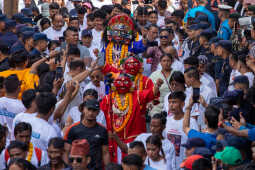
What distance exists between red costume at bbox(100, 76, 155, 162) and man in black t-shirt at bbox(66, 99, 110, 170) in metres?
0.91

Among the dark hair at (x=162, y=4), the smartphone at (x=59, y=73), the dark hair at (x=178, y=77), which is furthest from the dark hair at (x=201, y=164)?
the dark hair at (x=162, y=4)

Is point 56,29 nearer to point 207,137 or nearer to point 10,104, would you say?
point 10,104

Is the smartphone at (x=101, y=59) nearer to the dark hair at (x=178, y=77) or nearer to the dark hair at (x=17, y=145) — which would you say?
the dark hair at (x=178, y=77)

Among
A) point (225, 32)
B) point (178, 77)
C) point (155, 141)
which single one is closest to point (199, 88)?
point (178, 77)

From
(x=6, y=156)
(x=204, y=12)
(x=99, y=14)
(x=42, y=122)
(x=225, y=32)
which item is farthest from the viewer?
(x=204, y=12)

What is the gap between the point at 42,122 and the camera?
287 inches

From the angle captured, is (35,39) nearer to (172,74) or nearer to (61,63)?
(61,63)

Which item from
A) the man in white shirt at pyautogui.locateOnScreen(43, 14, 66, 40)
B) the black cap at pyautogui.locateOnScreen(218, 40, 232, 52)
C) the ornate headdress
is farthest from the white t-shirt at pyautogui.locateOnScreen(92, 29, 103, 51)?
the black cap at pyautogui.locateOnScreen(218, 40, 232, 52)

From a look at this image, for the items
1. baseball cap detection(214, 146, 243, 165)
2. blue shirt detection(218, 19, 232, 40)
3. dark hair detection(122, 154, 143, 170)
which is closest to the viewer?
baseball cap detection(214, 146, 243, 165)

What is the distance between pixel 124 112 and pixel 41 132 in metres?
1.58

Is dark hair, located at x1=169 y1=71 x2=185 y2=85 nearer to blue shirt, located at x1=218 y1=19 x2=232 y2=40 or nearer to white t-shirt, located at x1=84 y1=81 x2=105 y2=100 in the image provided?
white t-shirt, located at x1=84 y1=81 x2=105 y2=100

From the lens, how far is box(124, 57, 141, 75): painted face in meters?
8.82

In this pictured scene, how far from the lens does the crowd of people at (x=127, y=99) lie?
6848 millimetres

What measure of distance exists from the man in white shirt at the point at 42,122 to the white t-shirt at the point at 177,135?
1.66 meters
